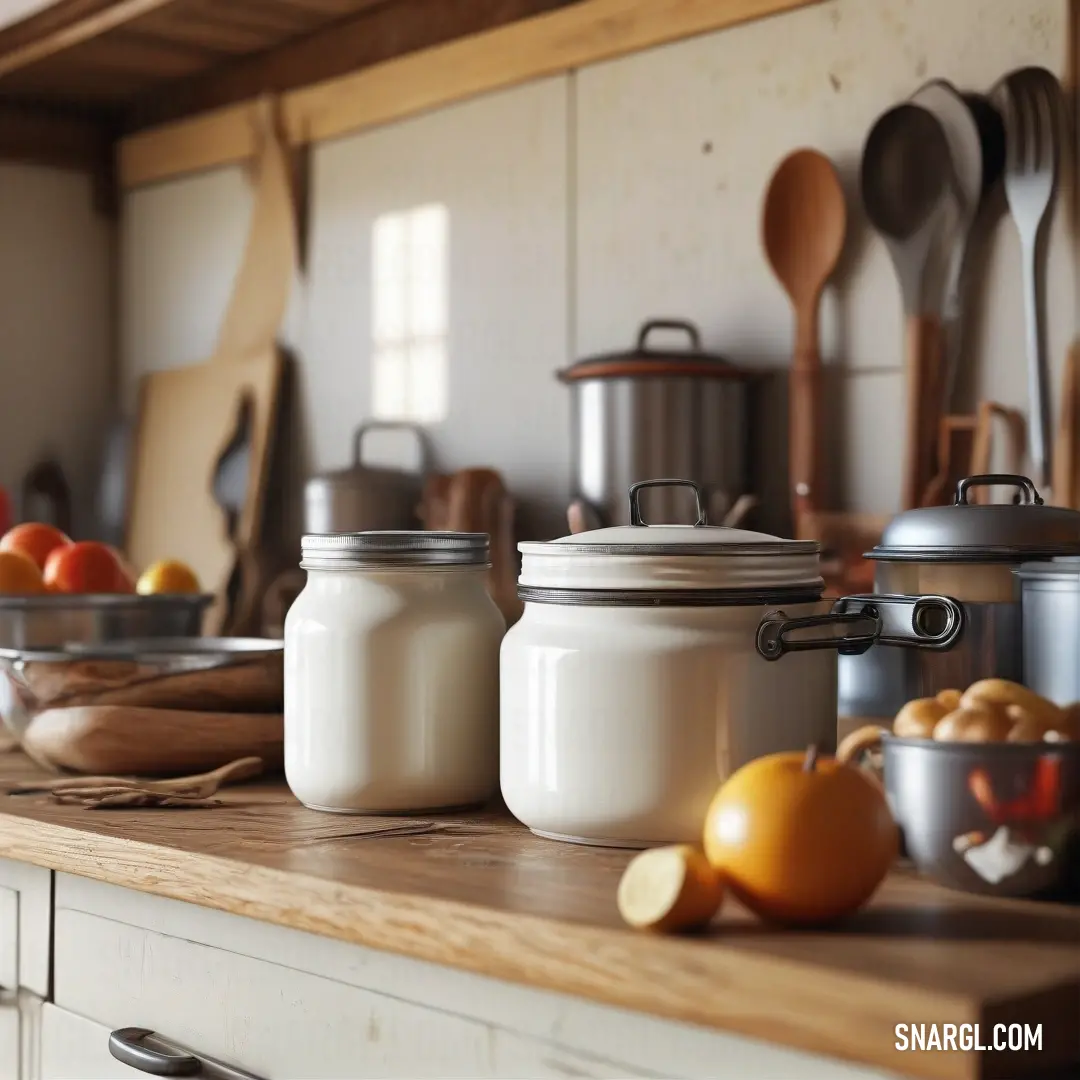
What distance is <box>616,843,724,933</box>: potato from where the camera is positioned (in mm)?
646

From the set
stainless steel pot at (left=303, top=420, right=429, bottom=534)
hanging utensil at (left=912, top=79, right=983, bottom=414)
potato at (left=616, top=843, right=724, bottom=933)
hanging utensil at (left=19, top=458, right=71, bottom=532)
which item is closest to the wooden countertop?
potato at (left=616, top=843, right=724, bottom=933)

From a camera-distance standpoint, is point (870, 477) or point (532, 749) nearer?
point (532, 749)

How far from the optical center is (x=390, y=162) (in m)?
2.48

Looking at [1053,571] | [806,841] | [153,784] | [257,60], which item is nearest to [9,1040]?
[153,784]

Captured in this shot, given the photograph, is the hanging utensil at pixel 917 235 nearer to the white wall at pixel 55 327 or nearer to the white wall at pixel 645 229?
the white wall at pixel 645 229

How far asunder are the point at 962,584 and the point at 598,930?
379 mm

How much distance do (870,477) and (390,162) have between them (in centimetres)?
105

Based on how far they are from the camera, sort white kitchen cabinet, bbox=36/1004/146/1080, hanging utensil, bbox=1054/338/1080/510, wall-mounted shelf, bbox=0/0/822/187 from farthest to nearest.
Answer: wall-mounted shelf, bbox=0/0/822/187 < hanging utensil, bbox=1054/338/1080/510 < white kitchen cabinet, bbox=36/1004/146/1080

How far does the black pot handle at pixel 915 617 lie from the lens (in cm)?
86

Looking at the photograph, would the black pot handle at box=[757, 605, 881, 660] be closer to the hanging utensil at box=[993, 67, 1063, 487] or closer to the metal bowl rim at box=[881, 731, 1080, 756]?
the metal bowl rim at box=[881, 731, 1080, 756]

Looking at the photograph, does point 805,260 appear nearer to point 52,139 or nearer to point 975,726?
point 975,726

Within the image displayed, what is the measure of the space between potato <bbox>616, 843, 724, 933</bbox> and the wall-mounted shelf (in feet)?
4.94

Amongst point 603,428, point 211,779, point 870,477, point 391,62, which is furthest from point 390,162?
point 211,779

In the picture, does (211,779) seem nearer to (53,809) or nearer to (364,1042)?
(53,809)
